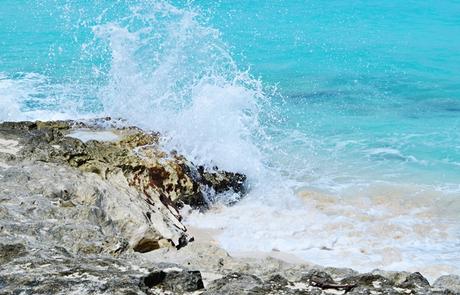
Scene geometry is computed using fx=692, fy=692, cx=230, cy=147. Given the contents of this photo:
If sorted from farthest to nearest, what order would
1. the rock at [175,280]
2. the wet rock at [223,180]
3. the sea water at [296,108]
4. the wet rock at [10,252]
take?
1. the wet rock at [223,180]
2. the sea water at [296,108]
3. the wet rock at [10,252]
4. the rock at [175,280]

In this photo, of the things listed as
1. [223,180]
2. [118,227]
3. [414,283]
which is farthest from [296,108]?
[414,283]

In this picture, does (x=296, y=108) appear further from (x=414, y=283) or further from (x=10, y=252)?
(x=10, y=252)

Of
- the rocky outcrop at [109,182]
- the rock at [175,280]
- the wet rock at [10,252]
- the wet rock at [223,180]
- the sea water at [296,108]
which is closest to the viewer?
the rock at [175,280]

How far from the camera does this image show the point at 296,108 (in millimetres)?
12680

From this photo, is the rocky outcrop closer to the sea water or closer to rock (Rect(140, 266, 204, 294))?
the sea water

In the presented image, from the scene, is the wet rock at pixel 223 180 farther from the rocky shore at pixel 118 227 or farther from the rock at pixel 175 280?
the rock at pixel 175 280

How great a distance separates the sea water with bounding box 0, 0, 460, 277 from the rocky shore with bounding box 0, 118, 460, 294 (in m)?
→ 0.59

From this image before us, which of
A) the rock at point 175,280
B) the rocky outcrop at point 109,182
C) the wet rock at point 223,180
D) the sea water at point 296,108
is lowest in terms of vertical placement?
the rock at point 175,280

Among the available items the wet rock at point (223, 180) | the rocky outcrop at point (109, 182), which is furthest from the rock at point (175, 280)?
the wet rock at point (223, 180)

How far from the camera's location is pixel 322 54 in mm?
17062

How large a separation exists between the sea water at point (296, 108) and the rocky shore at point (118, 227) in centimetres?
59

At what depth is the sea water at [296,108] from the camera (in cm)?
720

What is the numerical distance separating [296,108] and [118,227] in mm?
7750

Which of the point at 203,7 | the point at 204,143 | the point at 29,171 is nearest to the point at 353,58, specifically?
the point at 203,7
